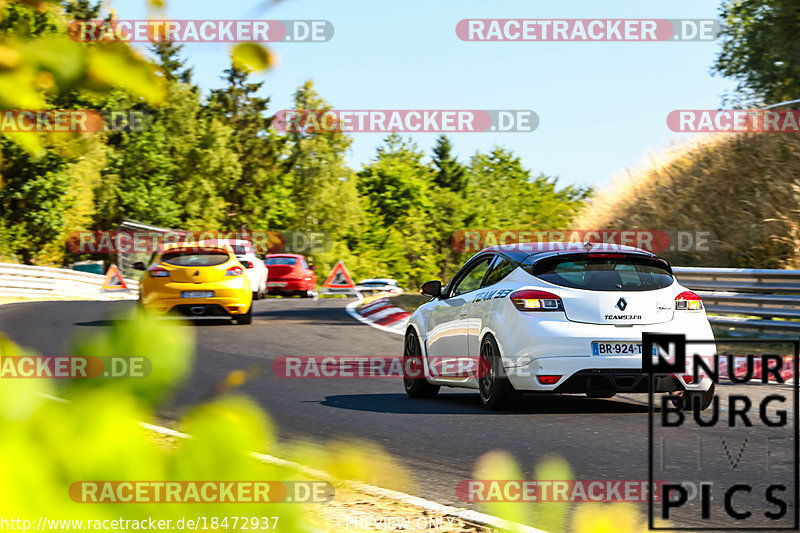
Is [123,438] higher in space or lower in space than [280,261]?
higher

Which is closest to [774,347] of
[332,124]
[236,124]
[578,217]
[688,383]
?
[688,383]

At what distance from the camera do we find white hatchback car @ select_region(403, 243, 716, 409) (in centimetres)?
948

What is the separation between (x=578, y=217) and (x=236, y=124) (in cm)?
6798

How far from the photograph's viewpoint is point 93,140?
1.83 meters

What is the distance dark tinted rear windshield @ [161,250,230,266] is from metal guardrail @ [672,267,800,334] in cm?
818

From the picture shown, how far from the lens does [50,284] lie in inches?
1468

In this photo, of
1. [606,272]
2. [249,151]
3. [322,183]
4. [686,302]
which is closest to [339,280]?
[606,272]

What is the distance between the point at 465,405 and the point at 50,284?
2901 cm

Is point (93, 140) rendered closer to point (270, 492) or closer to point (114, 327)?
point (114, 327)

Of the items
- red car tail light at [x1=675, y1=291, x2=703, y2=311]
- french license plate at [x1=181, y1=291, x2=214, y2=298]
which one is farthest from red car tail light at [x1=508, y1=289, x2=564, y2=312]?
french license plate at [x1=181, y1=291, x2=214, y2=298]

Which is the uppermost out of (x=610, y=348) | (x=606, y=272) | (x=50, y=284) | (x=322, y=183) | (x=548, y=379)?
(x=322, y=183)

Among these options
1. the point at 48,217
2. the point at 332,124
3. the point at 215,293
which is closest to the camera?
the point at 215,293

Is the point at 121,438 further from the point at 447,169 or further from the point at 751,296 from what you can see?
the point at 447,169

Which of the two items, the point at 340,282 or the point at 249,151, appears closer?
the point at 340,282
